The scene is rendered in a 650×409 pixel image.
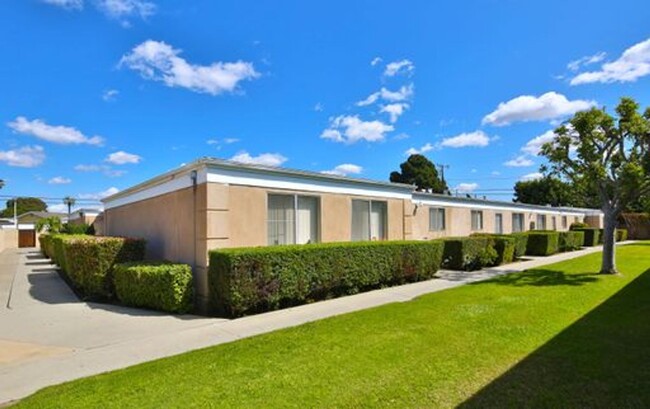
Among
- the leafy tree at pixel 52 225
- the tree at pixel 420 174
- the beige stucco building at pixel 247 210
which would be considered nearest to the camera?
the beige stucco building at pixel 247 210

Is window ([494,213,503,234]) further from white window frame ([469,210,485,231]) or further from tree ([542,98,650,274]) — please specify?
tree ([542,98,650,274])

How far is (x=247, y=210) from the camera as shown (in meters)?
9.06

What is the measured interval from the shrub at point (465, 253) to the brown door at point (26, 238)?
46155 mm

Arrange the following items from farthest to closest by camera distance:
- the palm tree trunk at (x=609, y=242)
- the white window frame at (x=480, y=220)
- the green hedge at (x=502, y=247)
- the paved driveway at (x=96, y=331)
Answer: the white window frame at (x=480, y=220) < the green hedge at (x=502, y=247) < the palm tree trunk at (x=609, y=242) < the paved driveway at (x=96, y=331)

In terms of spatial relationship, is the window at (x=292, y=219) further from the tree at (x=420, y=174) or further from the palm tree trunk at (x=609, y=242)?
the tree at (x=420, y=174)

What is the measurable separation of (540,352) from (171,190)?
856 cm

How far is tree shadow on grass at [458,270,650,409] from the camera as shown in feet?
12.4

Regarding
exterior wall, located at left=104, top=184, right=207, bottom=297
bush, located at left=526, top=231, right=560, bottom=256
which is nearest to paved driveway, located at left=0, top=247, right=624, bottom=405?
exterior wall, located at left=104, top=184, right=207, bottom=297

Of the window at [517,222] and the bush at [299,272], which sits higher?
the window at [517,222]

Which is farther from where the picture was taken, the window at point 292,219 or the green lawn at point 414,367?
the window at point 292,219

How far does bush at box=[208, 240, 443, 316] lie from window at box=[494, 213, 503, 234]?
1341 centimetres

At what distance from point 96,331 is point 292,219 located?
482 centimetres

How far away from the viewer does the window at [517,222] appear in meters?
25.1

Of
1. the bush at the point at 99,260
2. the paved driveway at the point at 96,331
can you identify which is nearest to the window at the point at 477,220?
the paved driveway at the point at 96,331
